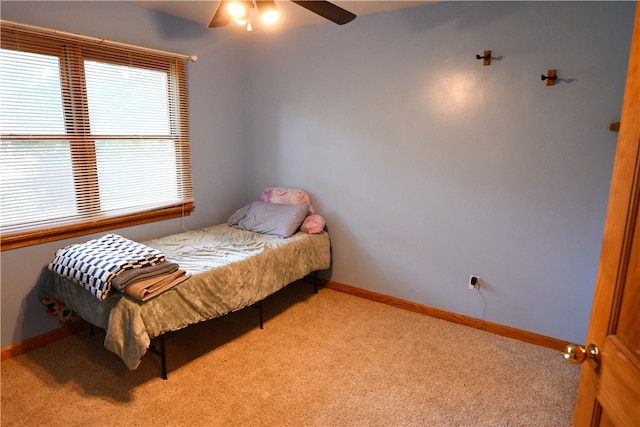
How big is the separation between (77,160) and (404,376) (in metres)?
2.57

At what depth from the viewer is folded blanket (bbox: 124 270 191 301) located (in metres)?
2.09

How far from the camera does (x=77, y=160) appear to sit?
8.72ft

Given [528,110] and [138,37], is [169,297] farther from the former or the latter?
[528,110]

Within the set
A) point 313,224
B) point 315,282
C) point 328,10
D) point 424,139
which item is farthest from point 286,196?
point 328,10

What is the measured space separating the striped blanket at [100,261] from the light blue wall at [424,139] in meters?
0.36

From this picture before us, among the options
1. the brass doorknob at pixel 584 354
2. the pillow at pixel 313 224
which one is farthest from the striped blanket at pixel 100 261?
the brass doorknob at pixel 584 354

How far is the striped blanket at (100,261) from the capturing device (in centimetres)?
211

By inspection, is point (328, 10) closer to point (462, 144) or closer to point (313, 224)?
point (462, 144)

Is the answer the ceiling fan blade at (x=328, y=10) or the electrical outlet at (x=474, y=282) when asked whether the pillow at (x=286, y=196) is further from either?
the ceiling fan blade at (x=328, y=10)

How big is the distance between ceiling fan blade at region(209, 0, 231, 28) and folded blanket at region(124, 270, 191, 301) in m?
1.44

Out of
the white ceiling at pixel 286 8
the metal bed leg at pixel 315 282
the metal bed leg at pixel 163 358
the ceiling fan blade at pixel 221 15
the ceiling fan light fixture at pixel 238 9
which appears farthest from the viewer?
the metal bed leg at pixel 315 282

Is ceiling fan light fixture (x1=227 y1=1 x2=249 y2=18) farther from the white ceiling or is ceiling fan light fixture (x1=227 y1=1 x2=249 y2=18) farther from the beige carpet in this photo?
the beige carpet

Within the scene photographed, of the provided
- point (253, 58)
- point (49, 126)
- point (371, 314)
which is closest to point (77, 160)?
point (49, 126)

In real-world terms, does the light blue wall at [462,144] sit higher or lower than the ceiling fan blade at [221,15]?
lower
